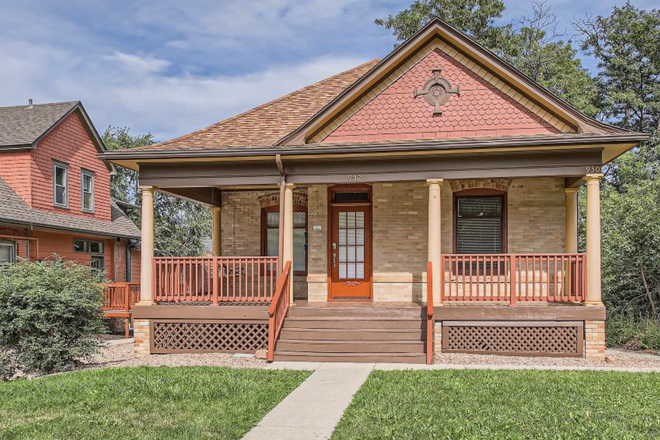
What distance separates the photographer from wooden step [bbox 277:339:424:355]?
1012 cm

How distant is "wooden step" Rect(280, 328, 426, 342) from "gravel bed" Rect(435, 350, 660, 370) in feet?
1.99

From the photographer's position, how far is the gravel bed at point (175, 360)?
9.88 meters

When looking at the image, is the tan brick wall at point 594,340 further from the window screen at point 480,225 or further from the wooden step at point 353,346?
the wooden step at point 353,346

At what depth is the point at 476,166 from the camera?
35.6 ft

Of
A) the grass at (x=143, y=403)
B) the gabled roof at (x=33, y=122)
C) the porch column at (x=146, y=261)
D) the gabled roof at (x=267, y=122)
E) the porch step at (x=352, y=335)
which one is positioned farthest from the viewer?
the gabled roof at (x=33, y=122)

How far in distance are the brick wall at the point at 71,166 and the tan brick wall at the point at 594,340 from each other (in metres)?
14.9

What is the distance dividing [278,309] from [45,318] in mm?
3968

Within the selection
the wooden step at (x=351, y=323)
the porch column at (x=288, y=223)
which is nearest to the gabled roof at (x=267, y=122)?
the porch column at (x=288, y=223)

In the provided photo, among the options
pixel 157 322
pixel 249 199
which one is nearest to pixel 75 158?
pixel 249 199

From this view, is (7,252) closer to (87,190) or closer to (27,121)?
(87,190)

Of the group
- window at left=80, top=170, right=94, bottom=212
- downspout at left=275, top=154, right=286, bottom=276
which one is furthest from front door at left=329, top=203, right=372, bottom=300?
window at left=80, top=170, right=94, bottom=212

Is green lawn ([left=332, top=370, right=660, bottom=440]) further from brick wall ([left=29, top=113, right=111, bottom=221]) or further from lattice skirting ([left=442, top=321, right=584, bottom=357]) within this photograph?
brick wall ([left=29, top=113, right=111, bottom=221])

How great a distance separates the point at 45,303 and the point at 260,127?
590 centimetres

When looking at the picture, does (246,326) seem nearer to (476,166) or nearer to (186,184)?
(186,184)
